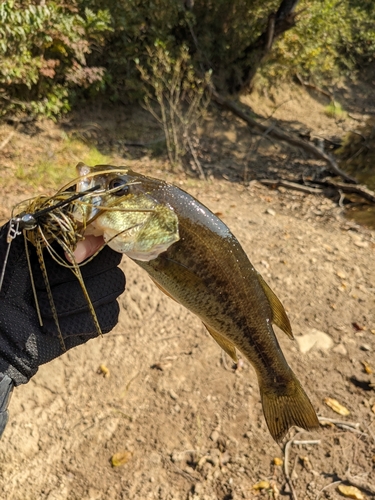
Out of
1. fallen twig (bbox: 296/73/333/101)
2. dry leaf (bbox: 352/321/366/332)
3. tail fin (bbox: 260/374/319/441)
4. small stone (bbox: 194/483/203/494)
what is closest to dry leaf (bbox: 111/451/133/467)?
small stone (bbox: 194/483/203/494)

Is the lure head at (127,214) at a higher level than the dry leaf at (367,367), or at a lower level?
higher

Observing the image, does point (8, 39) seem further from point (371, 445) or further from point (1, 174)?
point (371, 445)

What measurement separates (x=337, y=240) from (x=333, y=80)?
1388 centimetres

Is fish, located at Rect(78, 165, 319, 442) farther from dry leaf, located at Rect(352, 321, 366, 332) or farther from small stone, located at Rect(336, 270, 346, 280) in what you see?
small stone, located at Rect(336, 270, 346, 280)

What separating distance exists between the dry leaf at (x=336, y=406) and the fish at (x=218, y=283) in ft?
4.93

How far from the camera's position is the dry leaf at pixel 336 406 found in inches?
149

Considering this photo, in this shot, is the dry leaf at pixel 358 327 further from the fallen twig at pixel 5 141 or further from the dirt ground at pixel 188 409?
the fallen twig at pixel 5 141

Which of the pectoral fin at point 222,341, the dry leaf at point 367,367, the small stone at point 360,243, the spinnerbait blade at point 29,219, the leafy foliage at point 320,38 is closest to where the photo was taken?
the spinnerbait blade at point 29,219

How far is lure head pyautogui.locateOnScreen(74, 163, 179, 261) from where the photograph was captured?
1.84 metres

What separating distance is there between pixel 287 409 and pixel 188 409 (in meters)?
1.42

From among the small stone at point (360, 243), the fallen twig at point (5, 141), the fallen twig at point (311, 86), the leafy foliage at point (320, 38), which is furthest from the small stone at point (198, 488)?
the fallen twig at point (311, 86)

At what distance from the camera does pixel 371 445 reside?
351 centimetres

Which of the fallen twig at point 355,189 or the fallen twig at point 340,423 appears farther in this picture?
the fallen twig at point 355,189

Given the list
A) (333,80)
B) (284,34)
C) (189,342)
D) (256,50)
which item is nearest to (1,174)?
(189,342)
